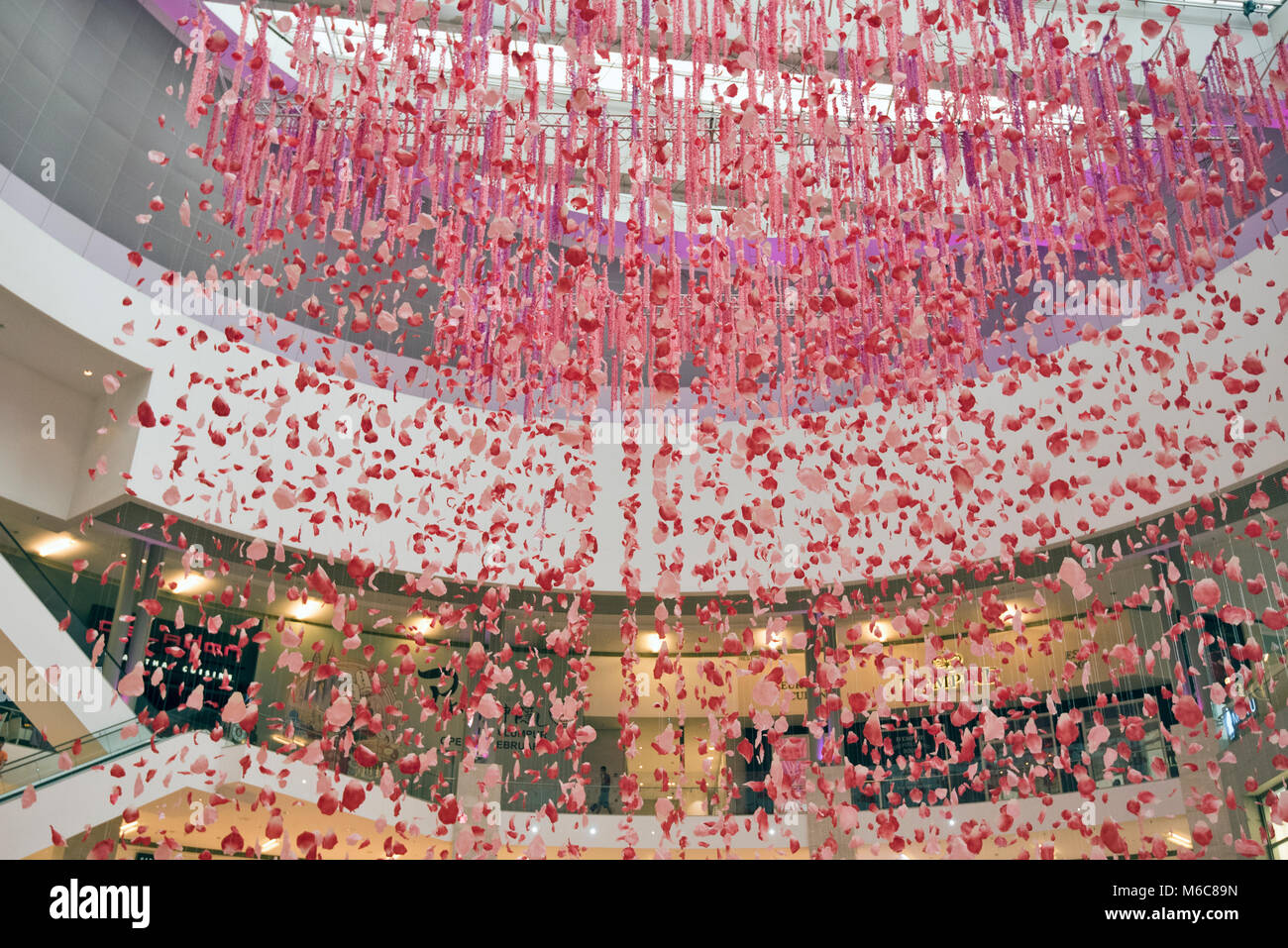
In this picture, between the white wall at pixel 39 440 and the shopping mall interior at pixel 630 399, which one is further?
the white wall at pixel 39 440

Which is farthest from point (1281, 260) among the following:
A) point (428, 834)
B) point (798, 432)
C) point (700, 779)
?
point (428, 834)

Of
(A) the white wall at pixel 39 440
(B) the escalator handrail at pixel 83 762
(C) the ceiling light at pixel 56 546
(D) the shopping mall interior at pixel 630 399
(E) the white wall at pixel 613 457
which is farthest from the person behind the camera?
(C) the ceiling light at pixel 56 546

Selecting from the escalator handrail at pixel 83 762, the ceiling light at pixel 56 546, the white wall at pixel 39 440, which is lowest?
the escalator handrail at pixel 83 762

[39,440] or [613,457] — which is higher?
[613,457]

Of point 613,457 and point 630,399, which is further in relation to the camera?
point 613,457

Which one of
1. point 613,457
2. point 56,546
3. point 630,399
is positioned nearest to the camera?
point 630,399

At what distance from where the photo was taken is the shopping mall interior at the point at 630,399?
7020 millimetres

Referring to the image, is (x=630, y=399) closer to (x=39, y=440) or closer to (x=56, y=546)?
(x=39, y=440)

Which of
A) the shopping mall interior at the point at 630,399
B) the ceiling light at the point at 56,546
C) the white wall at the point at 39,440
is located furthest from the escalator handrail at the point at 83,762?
the ceiling light at the point at 56,546

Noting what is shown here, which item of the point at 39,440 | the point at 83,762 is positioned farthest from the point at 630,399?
the point at 39,440

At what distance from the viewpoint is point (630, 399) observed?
9016mm

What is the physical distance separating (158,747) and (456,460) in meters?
4.33

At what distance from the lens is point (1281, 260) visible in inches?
313

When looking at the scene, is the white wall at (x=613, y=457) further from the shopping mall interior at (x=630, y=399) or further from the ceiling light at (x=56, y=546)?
the ceiling light at (x=56, y=546)
